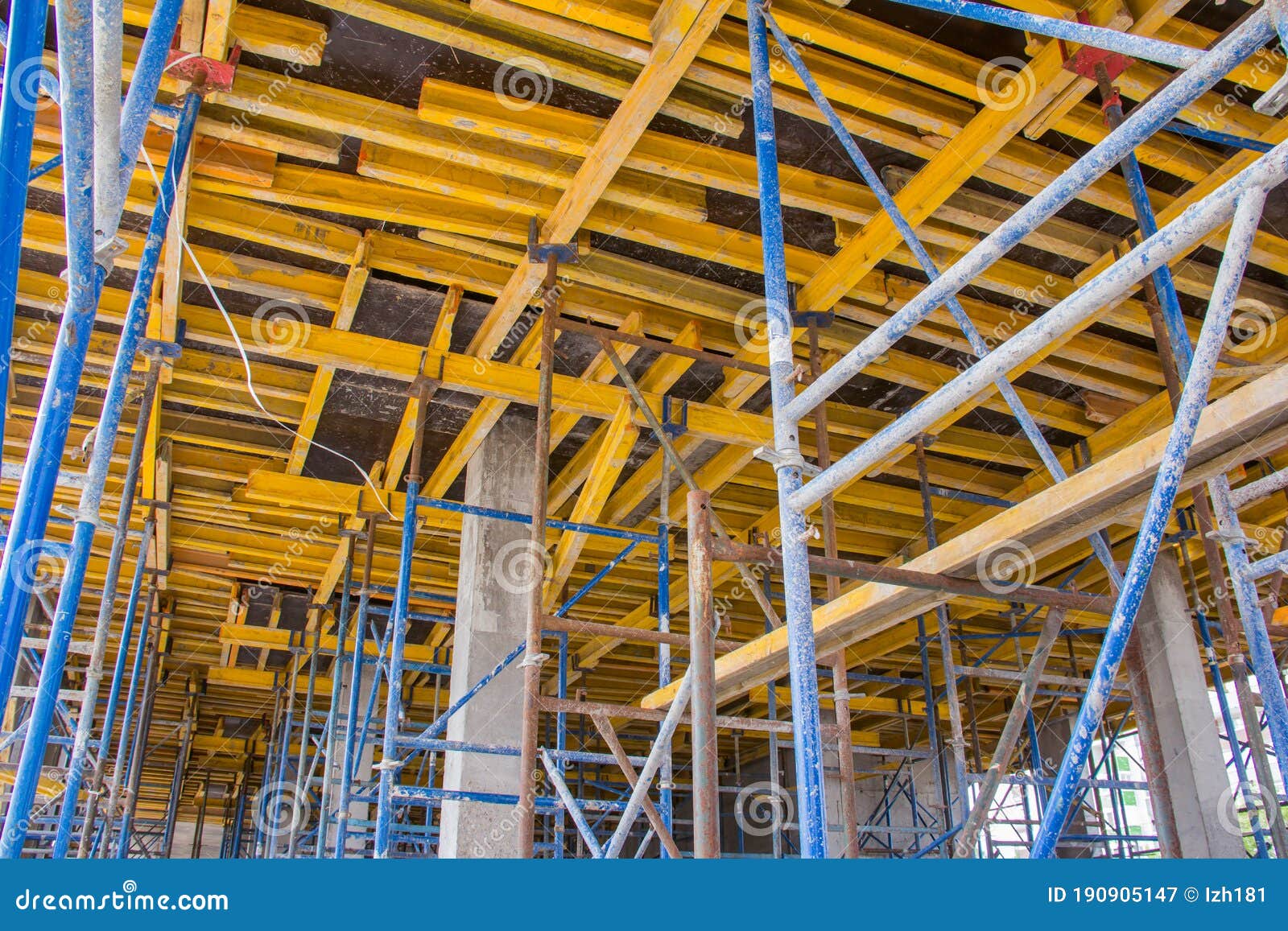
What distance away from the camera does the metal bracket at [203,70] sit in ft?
17.8

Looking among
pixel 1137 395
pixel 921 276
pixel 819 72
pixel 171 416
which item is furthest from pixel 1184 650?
pixel 171 416

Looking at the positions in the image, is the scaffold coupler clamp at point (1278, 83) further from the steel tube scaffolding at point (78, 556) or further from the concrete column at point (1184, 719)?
the concrete column at point (1184, 719)

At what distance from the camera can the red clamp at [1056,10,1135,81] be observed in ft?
17.4

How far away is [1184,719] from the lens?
400 inches

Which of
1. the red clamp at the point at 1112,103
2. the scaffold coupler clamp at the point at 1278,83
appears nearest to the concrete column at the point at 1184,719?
the red clamp at the point at 1112,103

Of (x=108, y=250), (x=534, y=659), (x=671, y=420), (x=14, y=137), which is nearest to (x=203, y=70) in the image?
(x=108, y=250)

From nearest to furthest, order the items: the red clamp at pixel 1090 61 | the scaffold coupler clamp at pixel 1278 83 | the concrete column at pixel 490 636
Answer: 1. the scaffold coupler clamp at pixel 1278 83
2. the red clamp at pixel 1090 61
3. the concrete column at pixel 490 636

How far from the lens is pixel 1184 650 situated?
1038 centimetres

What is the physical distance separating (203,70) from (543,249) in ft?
7.61

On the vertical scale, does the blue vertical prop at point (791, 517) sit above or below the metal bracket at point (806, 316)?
below

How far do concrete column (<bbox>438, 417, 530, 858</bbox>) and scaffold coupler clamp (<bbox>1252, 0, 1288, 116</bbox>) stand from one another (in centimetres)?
503

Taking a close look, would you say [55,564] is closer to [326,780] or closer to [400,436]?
[326,780]

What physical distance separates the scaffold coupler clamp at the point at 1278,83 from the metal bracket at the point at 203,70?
5.20 meters

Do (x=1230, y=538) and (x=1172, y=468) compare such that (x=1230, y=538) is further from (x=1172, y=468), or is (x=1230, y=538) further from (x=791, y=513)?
(x=791, y=513)
